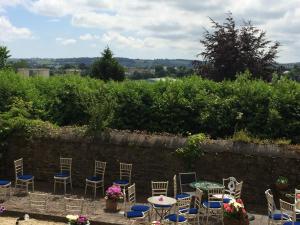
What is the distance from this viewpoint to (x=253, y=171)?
1282 centimetres

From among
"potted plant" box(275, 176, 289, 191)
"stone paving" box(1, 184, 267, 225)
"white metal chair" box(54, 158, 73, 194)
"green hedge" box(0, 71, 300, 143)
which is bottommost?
"stone paving" box(1, 184, 267, 225)

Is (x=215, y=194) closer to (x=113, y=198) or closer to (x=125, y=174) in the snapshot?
(x=113, y=198)

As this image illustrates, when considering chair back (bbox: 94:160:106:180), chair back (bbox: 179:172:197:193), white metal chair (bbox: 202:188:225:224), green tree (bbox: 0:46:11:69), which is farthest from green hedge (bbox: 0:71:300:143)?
green tree (bbox: 0:46:11:69)

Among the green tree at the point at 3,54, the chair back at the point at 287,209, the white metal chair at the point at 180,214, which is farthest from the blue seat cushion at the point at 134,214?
the green tree at the point at 3,54

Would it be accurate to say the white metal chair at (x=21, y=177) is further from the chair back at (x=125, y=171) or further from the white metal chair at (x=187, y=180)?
the white metal chair at (x=187, y=180)

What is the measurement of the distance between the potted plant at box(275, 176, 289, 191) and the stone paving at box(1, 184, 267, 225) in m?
1.10

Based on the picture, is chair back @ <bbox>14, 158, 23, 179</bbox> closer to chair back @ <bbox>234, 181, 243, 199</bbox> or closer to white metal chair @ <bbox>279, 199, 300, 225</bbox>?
chair back @ <bbox>234, 181, 243, 199</bbox>

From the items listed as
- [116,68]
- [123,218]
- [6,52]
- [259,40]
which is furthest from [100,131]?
[6,52]

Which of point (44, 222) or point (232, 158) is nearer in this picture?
point (44, 222)

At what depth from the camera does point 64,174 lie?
45.7 feet

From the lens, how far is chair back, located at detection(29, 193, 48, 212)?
1190cm

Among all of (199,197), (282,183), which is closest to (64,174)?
(199,197)

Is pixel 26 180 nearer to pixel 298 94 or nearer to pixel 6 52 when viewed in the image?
pixel 298 94

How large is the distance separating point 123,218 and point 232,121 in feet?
17.4
